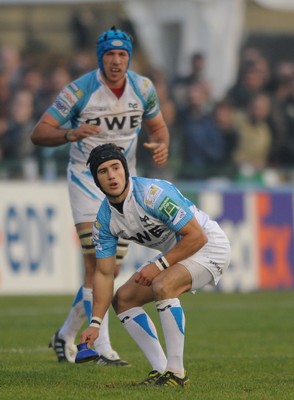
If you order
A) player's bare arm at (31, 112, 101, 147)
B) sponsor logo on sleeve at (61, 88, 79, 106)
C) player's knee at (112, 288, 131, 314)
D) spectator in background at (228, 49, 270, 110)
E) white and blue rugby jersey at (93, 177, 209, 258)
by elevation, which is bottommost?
player's knee at (112, 288, 131, 314)

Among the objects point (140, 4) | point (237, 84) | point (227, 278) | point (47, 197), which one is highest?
point (140, 4)

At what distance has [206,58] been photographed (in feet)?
75.7

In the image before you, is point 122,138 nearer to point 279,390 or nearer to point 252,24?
point 279,390

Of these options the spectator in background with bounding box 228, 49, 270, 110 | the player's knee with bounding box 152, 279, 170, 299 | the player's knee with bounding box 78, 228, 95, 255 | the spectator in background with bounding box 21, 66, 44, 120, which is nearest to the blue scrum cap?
the player's knee with bounding box 78, 228, 95, 255

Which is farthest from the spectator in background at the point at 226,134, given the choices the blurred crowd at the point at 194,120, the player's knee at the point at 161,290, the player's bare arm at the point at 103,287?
the player's knee at the point at 161,290

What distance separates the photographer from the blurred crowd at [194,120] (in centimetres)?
1983

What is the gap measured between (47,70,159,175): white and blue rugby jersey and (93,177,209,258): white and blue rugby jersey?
1.98 meters

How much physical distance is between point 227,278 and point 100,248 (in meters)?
10.9

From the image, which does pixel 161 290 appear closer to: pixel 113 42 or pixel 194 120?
pixel 113 42

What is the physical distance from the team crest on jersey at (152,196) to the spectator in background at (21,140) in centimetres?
976

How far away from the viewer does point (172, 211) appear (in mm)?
9797

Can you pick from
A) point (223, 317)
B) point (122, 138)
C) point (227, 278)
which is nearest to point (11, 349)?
point (122, 138)

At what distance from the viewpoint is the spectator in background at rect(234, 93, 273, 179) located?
70.8 ft

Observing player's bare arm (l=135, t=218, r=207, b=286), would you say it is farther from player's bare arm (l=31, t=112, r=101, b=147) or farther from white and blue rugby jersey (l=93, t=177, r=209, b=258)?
player's bare arm (l=31, t=112, r=101, b=147)
